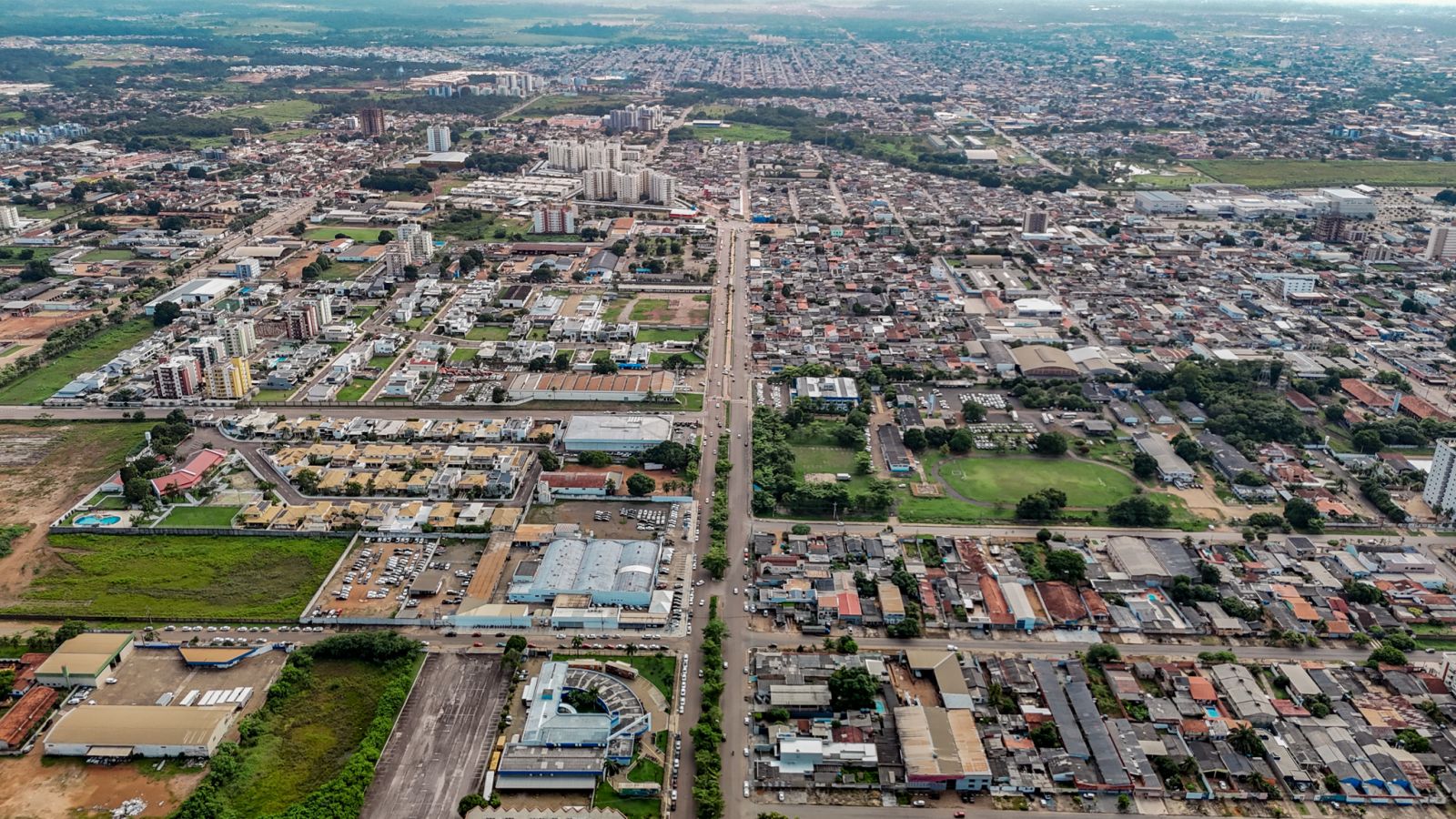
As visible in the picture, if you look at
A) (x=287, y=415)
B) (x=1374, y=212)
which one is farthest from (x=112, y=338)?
(x=1374, y=212)

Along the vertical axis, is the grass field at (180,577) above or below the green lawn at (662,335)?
below

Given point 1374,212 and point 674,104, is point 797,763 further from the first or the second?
point 674,104

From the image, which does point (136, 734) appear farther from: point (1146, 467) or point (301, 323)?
point (1146, 467)

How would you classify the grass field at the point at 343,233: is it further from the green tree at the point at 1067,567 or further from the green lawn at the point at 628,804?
the green lawn at the point at 628,804

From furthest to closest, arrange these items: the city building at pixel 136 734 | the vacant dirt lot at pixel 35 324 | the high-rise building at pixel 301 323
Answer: the vacant dirt lot at pixel 35 324, the high-rise building at pixel 301 323, the city building at pixel 136 734

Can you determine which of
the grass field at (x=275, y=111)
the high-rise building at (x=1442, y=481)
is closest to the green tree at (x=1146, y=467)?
the high-rise building at (x=1442, y=481)

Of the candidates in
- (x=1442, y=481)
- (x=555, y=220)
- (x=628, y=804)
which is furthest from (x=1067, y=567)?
(x=555, y=220)
